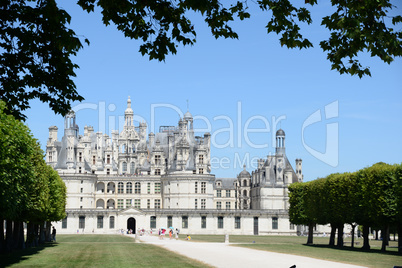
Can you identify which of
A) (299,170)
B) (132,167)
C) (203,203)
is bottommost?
(203,203)

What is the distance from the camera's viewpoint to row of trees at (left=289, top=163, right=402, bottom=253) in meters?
45.9

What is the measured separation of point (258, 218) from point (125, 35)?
96831 millimetres

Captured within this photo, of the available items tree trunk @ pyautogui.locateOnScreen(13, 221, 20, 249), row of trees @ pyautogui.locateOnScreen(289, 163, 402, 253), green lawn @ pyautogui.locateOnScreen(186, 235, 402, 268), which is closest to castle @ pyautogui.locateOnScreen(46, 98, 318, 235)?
row of trees @ pyautogui.locateOnScreen(289, 163, 402, 253)

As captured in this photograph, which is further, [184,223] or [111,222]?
[184,223]

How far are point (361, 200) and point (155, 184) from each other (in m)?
69.8

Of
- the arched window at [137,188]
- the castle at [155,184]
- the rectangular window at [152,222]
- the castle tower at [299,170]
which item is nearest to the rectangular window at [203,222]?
the castle at [155,184]

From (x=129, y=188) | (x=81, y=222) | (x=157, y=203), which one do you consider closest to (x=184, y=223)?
(x=157, y=203)

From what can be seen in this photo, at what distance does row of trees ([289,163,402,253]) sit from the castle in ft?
133

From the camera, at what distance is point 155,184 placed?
4557 inches

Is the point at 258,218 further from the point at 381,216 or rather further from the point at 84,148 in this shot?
the point at 381,216

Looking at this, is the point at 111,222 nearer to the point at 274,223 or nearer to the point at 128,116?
the point at 274,223

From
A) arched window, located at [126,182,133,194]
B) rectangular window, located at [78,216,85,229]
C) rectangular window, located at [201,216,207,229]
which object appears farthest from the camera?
arched window, located at [126,182,133,194]

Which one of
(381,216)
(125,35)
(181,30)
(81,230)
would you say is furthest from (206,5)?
(81,230)

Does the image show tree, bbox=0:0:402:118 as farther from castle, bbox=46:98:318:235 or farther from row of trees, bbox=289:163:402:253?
castle, bbox=46:98:318:235
